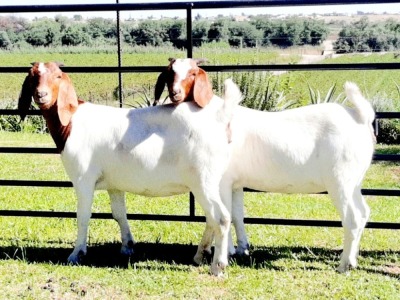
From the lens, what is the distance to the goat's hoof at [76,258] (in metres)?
4.32

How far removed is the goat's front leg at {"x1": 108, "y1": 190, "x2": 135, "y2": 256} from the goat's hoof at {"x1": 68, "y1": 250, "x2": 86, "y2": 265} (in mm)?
349

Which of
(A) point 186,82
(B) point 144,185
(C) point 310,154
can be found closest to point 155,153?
(B) point 144,185

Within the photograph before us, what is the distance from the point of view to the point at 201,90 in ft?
13.2

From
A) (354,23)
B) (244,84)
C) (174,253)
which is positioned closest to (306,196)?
(244,84)

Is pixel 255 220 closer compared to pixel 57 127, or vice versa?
pixel 57 127

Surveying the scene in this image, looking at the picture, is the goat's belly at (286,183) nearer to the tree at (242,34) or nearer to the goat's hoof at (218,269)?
the goat's hoof at (218,269)

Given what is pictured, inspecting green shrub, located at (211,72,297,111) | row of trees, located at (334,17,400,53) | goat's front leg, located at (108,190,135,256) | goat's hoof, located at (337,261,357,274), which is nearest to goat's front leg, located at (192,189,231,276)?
goat's front leg, located at (108,190,135,256)

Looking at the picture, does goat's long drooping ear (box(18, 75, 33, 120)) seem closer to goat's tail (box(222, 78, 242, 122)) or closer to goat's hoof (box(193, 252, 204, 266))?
goat's tail (box(222, 78, 242, 122))

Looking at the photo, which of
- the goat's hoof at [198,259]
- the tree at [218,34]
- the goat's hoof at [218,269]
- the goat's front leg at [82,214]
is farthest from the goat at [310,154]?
the tree at [218,34]

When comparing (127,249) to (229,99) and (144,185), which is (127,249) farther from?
(229,99)

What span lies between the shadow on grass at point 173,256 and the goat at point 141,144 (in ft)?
1.19

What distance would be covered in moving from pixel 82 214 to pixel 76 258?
32 centimetres

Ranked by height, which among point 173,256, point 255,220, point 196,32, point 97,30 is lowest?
point 173,256

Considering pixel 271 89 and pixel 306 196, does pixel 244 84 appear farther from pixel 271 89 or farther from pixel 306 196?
pixel 306 196
